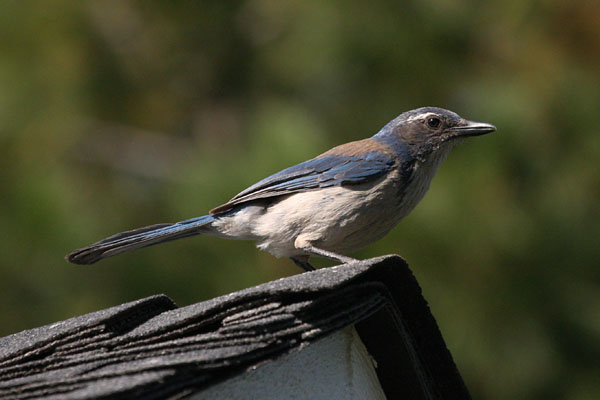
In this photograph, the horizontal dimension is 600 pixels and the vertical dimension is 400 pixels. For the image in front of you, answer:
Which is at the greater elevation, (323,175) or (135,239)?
(323,175)

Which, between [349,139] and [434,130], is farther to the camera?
[349,139]

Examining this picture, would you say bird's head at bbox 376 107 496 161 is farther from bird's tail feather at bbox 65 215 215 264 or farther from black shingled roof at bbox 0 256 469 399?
black shingled roof at bbox 0 256 469 399

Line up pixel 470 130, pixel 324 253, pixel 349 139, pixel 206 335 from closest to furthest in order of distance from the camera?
pixel 206 335
pixel 324 253
pixel 470 130
pixel 349 139

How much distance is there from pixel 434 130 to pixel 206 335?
2.98 metres

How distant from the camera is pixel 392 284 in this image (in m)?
3.35

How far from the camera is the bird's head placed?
5.20 m

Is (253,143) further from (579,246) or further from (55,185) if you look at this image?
(579,246)

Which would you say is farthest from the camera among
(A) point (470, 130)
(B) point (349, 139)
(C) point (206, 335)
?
(B) point (349, 139)

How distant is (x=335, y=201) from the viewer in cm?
465

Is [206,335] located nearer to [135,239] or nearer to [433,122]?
[135,239]

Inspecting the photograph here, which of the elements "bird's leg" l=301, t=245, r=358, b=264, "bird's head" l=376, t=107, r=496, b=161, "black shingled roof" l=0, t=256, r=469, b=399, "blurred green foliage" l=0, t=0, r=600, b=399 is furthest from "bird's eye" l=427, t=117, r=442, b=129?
"black shingled roof" l=0, t=256, r=469, b=399

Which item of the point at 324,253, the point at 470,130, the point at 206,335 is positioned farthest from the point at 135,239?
the point at 206,335

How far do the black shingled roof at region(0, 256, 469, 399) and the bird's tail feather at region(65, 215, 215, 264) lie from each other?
125cm

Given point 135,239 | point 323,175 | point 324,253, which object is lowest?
point 324,253
